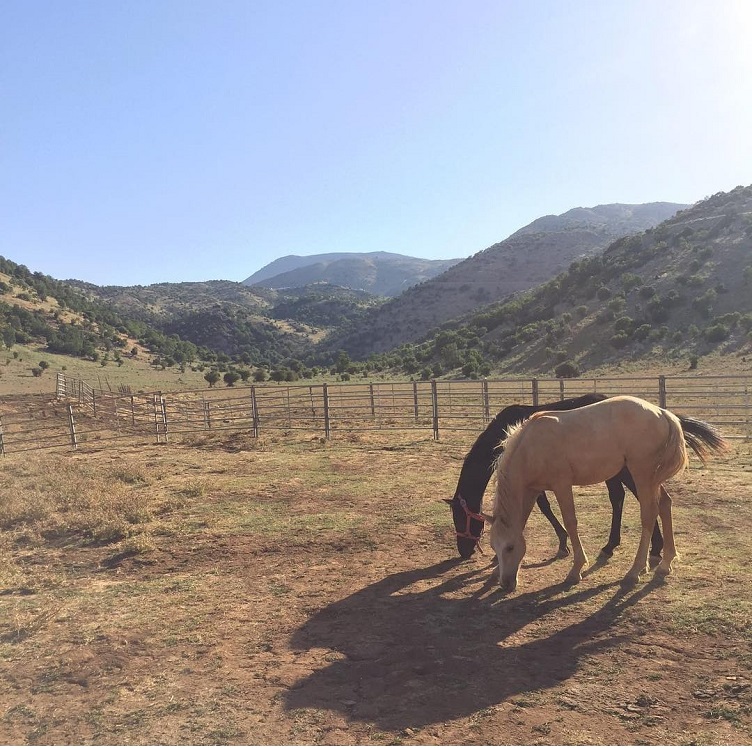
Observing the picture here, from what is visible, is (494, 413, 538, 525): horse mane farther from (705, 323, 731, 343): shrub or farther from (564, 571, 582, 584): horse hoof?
(705, 323, 731, 343): shrub

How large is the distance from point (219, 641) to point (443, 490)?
508 centimetres

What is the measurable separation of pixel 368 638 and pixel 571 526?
2199 mm

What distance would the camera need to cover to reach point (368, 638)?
418cm

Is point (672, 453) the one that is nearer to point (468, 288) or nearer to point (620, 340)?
point (620, 340)

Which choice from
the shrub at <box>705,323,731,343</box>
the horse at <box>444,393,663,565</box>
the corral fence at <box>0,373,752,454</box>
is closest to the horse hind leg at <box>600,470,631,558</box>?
the horse at <box>444,393,663,565</box>

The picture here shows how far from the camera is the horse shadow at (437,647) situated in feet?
11.0

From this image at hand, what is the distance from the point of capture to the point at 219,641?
13.8 ft

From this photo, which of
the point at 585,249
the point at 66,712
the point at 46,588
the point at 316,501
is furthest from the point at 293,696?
the point at 585,249

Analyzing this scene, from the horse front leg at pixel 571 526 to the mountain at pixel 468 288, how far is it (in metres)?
64.8

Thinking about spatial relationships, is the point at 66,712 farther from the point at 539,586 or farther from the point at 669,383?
the point at 669,383

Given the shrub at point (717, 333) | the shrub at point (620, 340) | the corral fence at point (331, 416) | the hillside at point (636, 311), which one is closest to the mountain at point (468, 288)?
the hillside at point (636, 311)

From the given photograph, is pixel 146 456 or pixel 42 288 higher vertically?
pixel 42 288

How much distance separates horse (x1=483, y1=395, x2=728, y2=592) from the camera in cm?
485

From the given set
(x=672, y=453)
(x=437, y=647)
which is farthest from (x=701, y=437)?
(x=437, y=647)
